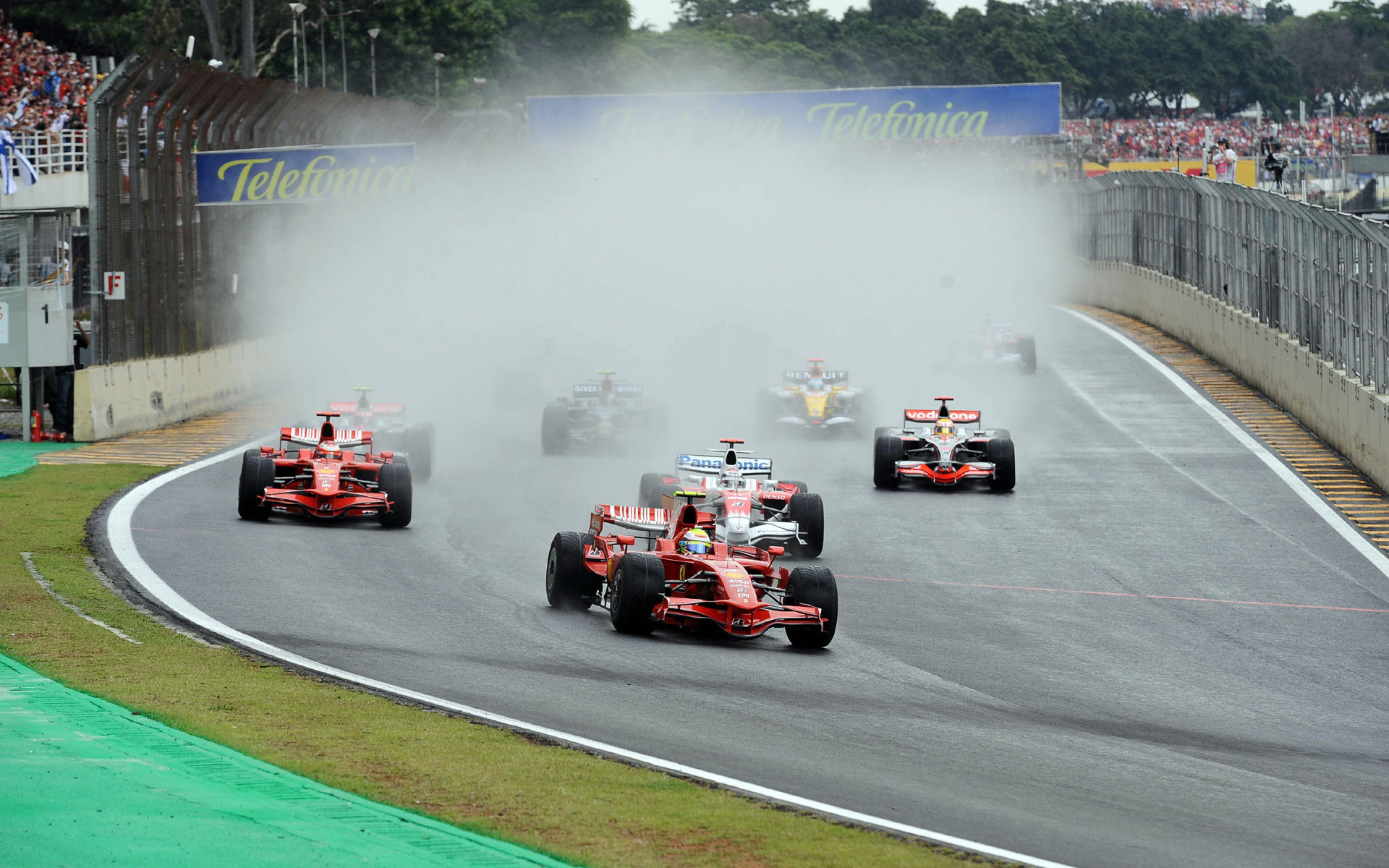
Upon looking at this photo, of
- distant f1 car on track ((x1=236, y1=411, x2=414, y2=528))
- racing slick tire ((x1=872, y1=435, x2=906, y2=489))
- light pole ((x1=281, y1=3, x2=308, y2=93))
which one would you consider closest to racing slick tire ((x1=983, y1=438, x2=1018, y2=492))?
racing slick tire ((x1=872, y1=435, x2=906, y2=489))

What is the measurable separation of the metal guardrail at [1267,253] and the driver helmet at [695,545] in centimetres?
1258

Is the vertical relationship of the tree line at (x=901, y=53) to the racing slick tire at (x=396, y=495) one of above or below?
above

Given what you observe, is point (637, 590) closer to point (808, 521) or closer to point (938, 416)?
point (808, 521)

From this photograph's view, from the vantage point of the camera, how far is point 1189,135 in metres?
101

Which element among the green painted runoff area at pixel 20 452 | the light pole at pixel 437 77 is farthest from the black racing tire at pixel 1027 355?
the light pole at pixel 437 77

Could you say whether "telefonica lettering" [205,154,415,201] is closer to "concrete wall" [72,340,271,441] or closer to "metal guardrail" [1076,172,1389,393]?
"concrete wall" [72,340,271,441]

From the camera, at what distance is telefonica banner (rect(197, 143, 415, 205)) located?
32812 mm

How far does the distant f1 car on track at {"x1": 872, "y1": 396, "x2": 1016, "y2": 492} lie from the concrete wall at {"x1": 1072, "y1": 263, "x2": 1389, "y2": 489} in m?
5.00

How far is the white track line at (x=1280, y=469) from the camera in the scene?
66.3ft

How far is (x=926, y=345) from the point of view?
41469 millimetres

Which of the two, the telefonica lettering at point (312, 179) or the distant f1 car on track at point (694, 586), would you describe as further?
the telefonica lettering at point (312, 179)

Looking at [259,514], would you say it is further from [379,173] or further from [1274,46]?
[1274,46]

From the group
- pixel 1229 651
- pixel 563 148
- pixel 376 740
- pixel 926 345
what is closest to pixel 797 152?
pixel 563 148

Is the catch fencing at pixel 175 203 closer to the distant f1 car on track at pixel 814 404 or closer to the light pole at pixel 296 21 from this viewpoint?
the distant f1 car on track at pixel 814 404
